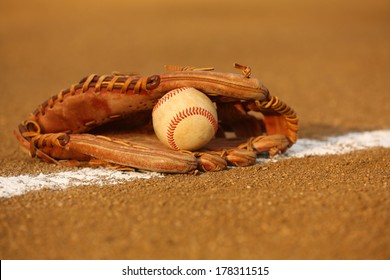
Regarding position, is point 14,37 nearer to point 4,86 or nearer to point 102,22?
point 102,22

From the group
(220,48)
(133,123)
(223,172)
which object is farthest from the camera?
(220,48)

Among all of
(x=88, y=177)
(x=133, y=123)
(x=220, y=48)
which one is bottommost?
(x=88, y=177)

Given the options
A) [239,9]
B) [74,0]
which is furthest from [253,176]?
[74,0]

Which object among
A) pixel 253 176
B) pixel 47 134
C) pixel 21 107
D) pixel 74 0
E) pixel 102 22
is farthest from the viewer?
pixel 74 0

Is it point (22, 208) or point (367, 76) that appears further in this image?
point (367, 76)

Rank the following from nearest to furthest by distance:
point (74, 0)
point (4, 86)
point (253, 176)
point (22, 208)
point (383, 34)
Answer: point (22, 208) → point (253, 176) → point (4, 86) → point (383, 34) → point (74, 0)

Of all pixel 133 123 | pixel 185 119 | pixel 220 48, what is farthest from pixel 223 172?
pixel 220 48

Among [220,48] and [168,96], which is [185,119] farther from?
[220,48]

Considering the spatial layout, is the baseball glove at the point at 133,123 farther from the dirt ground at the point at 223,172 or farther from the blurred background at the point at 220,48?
the blurred background at the point at 220,48
